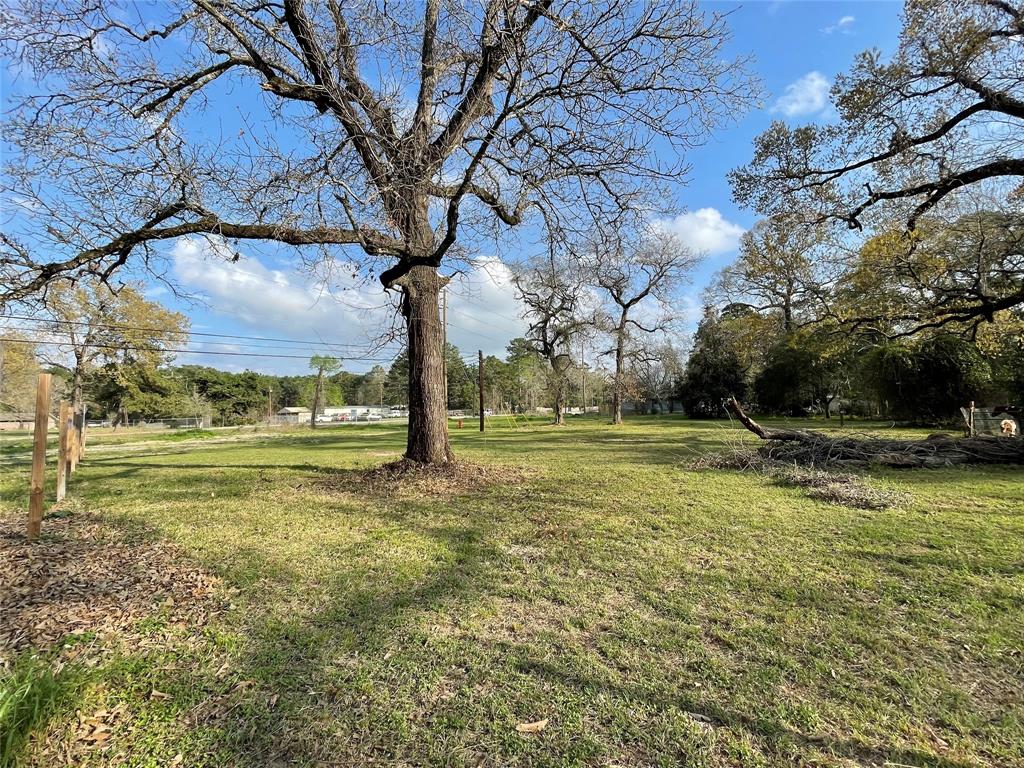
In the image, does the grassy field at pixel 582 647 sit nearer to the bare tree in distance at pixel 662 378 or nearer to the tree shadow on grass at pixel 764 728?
the tree shadow on grass at pixel 764 728

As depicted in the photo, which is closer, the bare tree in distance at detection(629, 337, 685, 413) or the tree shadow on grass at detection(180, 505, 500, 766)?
the tree shadow on grass at detection(180, 505, 500, 766)

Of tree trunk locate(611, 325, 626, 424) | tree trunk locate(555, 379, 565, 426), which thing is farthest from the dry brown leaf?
tree trunk locate(555, 379, 565, 426)

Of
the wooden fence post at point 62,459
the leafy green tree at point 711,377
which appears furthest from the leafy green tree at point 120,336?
the leafy green tree at point 711,377

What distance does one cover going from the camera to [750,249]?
59.6ft

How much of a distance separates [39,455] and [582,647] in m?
4.98

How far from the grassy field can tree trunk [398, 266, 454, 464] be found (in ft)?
8.65

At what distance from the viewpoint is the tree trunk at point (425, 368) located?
301 inches

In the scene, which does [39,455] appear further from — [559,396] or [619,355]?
[559,396]

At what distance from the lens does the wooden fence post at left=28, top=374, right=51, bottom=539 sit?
4.13 metres

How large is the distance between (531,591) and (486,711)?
1.30m

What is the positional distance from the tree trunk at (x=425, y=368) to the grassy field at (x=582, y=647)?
104 inches

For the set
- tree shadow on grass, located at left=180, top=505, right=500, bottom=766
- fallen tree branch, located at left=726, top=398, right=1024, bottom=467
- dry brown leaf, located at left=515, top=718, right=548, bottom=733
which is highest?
fallen tree branch, located at left=726, top=398, right=1024, bottom=467

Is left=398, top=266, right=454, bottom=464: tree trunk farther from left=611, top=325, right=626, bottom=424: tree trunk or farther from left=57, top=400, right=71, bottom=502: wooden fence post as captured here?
left=611, top=325, right=626, bottom=424: tree trunk

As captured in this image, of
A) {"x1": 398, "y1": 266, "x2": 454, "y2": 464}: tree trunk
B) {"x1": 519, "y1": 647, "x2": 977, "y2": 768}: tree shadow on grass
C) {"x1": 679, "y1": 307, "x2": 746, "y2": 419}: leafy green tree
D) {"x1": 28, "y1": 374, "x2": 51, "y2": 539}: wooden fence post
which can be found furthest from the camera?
{"x1": 679, "y1": 307, "x2": 746, "y2": 419}: leafy green tree
